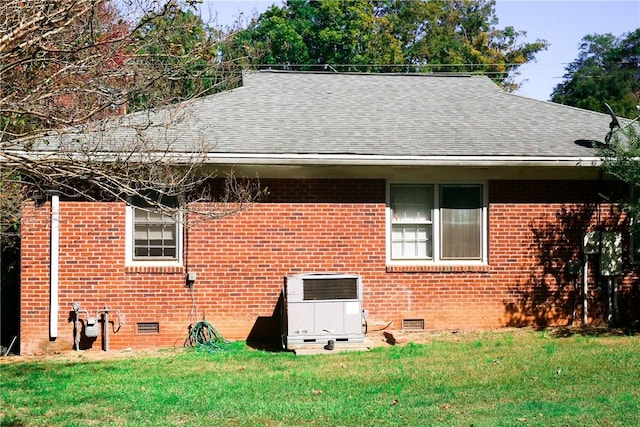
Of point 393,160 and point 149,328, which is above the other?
point 393,160

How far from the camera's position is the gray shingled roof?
13062 millimetres

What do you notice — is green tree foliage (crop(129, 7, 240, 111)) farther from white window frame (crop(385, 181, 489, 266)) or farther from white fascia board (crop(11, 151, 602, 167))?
white window frame (crop(385, 181, 489, 266))

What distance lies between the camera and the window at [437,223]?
13742 millimetres

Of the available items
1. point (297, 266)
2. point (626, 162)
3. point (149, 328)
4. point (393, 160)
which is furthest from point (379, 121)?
point (149, 328)

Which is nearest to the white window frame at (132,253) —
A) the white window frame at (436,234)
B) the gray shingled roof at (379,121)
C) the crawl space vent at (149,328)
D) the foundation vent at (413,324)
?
the crawl space vent at (149,328)

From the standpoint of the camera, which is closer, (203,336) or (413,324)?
(203,336)

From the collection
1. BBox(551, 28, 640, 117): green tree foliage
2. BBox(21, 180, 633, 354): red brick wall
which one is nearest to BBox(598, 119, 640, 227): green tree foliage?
BBox(21, 180, 633, 354): red brick wall

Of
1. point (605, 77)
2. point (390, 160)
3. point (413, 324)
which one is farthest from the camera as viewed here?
point (605, 77)

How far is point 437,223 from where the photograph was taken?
45.1 feet

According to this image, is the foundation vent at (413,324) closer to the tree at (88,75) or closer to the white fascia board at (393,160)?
the white fascia board at (393,160)

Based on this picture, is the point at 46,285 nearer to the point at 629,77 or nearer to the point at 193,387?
the point at 193,387

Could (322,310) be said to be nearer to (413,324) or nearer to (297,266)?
(297,266)

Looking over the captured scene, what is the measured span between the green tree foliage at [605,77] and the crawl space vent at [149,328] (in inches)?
1269

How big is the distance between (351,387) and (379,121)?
6.37 metres
